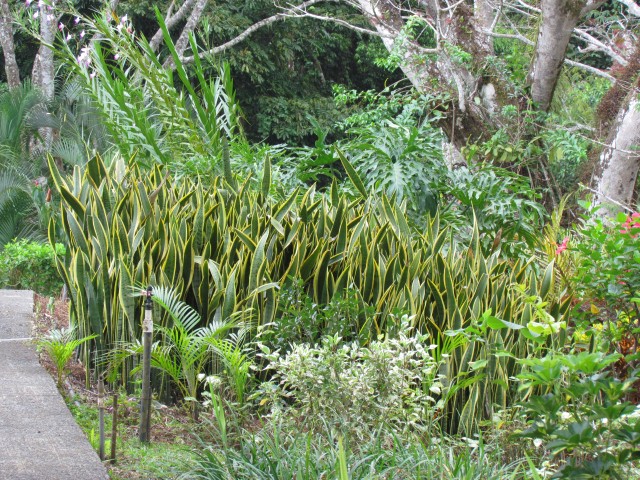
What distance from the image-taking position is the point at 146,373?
3.01 metres

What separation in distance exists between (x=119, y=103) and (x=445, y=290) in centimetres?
271

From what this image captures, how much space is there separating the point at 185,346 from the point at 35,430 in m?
0.69

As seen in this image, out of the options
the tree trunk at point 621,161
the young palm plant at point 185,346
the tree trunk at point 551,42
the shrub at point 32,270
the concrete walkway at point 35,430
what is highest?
the tree trunk at point 551,42

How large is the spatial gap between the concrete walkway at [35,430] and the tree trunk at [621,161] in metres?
6.12

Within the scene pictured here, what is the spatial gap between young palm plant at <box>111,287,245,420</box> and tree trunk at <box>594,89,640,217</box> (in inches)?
220

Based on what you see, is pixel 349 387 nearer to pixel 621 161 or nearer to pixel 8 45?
pixel 621 161

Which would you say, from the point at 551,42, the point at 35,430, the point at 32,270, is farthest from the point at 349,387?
the point at 551,42

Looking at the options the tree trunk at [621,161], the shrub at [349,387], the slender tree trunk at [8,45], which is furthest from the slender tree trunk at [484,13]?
the shrub at [349,387]

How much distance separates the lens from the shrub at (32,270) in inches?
248

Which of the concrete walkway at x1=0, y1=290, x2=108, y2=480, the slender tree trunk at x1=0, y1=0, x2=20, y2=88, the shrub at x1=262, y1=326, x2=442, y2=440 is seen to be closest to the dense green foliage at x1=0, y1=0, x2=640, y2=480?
the shrub at x1=262, y1=326, x2=442, y2=440

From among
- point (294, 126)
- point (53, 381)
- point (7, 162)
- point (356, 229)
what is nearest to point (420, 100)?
point (7, 162)

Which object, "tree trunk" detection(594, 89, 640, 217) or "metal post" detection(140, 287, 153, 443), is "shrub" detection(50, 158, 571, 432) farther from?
"tree trunk" detection(594, 89, 640, 217)

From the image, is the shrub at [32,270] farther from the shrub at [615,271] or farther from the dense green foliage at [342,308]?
the shrub at [615,271]

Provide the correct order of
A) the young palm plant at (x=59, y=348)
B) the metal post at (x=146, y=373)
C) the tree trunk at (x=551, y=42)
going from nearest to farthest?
1. the metal post at (x=146, y=373)
2. the young palm plant at (x=59, y=348)
3. the tree trunk at (x=551, y=42)
